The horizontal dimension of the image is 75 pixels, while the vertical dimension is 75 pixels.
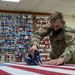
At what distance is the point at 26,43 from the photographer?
27.1 feet

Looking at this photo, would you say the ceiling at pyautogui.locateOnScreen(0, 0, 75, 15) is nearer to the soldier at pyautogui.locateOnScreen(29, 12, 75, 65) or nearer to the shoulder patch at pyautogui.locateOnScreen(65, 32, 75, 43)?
the soldier at pyautogui.locateOnScreen(29, 12, 75, 65)

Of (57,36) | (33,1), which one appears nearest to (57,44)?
(57,36)

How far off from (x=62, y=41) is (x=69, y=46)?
0.30 metres

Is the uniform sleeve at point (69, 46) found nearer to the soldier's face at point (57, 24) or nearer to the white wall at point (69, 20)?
the soldier's face at point (57, 24)

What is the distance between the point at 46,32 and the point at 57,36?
212mm

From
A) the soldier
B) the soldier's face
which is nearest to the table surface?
the soldier

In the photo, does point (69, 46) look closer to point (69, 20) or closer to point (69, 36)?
point (69, 36)

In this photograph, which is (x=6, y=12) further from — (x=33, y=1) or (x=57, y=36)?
(x=57, y=36)

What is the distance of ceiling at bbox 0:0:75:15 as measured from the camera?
278 inches

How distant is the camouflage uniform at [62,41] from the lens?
87.7 inches

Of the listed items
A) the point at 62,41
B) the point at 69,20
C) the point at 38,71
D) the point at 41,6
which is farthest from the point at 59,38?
the point at 69,20

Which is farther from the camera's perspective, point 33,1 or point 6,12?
point 6,12

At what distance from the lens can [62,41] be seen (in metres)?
2.58

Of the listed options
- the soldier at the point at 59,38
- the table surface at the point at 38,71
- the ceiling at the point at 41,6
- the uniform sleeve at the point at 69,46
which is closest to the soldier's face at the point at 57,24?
the soldier at the point at 59,38
